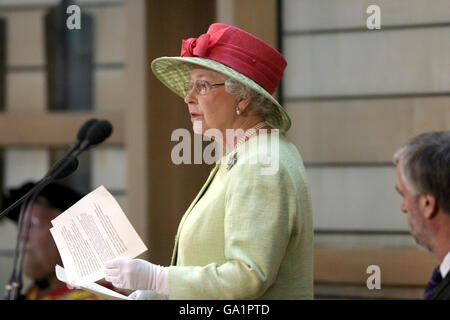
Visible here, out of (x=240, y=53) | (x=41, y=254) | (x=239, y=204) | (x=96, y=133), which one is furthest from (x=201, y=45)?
→ (x=41, y=254)

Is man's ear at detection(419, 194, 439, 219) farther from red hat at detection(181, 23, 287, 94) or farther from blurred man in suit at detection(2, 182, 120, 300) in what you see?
blurred man in suit at detection(2, 182, 120, 300)

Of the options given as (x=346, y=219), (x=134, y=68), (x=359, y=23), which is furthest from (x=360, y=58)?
(x=134, y=68)

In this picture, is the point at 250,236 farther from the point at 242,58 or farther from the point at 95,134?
the point at 95,134

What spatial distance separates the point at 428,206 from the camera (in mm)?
1412

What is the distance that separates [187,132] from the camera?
8.63ft

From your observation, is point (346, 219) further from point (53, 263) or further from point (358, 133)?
point (53, 263)

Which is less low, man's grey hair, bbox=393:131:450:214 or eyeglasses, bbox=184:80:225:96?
eyeglasses, bbox=184:80:225:96

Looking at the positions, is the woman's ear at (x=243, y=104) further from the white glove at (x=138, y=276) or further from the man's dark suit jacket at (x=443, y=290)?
the man's dark suit jacket at (x=443, y=290)

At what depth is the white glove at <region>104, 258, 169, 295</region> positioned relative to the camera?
49.5 inches

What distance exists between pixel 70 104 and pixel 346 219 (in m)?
1.29

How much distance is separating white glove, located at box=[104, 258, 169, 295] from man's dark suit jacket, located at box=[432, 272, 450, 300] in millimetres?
530

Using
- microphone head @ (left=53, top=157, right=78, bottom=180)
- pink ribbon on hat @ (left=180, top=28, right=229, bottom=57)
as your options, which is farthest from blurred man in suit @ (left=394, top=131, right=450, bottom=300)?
microphone head @ (left=53, top=157, right=78, bottom=180)

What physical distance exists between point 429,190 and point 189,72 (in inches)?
22.9

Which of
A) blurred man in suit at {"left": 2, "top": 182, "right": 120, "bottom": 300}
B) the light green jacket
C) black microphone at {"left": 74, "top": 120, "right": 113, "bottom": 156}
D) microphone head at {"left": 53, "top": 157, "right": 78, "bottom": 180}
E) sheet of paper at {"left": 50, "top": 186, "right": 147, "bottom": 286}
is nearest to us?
the light green jacket
